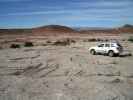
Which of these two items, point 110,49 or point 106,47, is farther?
point 106,47

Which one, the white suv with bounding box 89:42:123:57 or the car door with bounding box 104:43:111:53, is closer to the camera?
the white suv with bounding box 89:42:123:57

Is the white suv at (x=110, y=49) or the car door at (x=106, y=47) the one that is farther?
the car door at (x=106, y=47)

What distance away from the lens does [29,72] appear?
16484 millimetres

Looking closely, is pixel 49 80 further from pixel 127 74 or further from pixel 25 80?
pixel 127 74

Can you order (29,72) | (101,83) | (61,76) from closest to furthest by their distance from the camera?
(101,83), (61,76), (29,72)

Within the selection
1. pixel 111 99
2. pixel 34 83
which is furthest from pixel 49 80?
pixel 111 99

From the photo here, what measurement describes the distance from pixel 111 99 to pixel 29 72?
7.87m

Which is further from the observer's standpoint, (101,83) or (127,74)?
(127,74)

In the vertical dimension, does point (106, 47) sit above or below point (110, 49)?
above

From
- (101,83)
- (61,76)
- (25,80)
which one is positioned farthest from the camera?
(61,76)

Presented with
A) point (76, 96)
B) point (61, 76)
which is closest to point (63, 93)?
point (76, 96)

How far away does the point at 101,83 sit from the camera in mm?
12867

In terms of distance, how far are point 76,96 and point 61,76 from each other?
4.52 metres

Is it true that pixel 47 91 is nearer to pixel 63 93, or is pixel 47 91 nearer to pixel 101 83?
pixel 63 93
